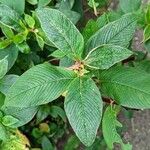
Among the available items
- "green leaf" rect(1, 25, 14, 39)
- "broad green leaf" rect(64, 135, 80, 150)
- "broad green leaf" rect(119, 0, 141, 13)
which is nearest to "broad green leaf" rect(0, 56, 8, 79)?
"green leaf" rect(1, 25, 14, 39)

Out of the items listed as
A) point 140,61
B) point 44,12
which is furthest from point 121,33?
point 140,61

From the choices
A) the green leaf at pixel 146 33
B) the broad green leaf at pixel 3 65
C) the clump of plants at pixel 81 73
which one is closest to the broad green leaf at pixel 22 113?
the clump of plants at pixel 81 73

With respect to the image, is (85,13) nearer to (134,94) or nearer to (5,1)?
(5,1)

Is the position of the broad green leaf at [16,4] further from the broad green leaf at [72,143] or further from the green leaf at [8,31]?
the broad green leaf at [72,143]

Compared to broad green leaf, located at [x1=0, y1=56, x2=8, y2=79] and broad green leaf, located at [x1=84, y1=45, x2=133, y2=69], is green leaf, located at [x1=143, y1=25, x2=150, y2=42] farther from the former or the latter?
broad green leaf, located at [x1=0, y1=56, x2=8, y2=79]

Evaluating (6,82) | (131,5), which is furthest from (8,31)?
(131,5)

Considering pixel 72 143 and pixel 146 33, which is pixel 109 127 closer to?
pixel 146 33
